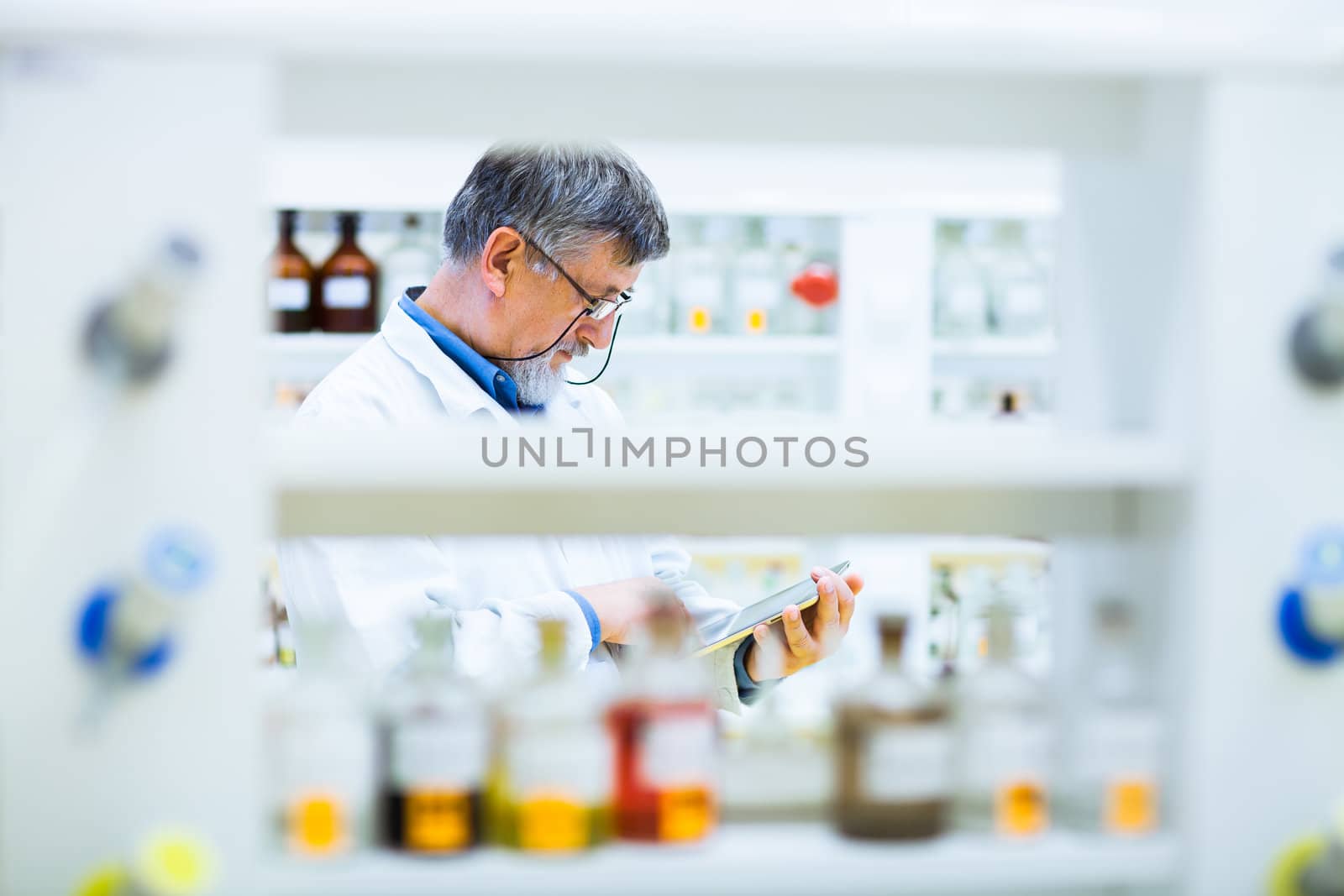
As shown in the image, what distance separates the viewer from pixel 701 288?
325 centimetres

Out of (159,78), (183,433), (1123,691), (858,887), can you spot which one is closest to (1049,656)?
(1123,691)

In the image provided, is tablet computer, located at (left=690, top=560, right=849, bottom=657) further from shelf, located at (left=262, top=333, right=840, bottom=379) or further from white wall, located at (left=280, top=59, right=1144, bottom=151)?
shelf, located at (left=262, top=333, right=840, bottom=379)

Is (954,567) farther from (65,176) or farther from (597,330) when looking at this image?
(65,176)

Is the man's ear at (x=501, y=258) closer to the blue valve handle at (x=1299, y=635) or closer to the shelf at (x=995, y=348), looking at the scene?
the blue valve handle at (x=1299, y=635)

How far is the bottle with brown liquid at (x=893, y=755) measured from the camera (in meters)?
0.91

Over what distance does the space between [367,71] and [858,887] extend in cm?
79

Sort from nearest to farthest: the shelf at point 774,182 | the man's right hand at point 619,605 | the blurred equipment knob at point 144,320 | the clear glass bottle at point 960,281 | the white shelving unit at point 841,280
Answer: the blurred equipment knob at point 144,320 → the shelf at point 774,182 → the man's right hand at point 619,605 → the white shelving unit at point 841,280 → the clear glass bottle at point 960,281

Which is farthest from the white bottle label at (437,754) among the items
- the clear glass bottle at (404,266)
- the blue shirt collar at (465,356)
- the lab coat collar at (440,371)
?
the clear glass bottle at (404,266)

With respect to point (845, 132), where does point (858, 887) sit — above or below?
below

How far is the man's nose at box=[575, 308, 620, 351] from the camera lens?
6.33 ft

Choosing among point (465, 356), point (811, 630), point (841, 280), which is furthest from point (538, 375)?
point (841, 280)

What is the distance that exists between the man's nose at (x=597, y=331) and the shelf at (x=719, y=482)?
90 centimetres

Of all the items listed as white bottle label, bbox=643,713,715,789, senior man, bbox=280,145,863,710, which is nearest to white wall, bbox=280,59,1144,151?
white bottle label, bbox=643,713,715,789

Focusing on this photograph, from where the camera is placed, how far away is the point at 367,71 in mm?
931
